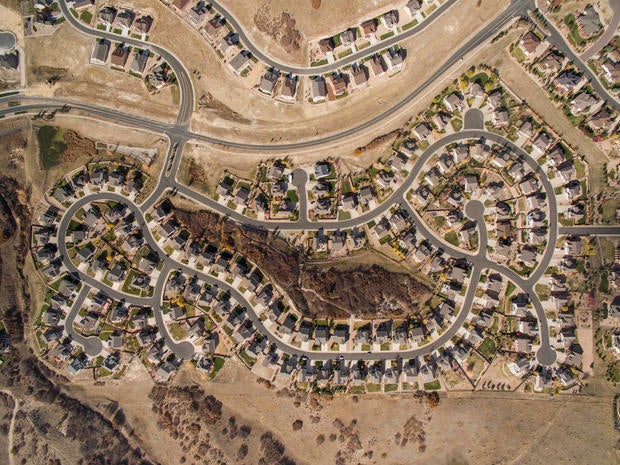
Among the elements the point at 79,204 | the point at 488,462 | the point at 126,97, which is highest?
the point at 126,97

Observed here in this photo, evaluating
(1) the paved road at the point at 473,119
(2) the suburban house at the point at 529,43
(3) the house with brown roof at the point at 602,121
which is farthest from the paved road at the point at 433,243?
(2) the suburban house at the point at 529,43

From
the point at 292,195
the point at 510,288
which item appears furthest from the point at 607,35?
the point at 292,195

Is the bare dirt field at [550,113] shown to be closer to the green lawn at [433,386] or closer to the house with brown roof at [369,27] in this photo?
the house with brown roof at [369,27]

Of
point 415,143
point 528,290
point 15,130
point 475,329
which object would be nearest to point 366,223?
point 415,143

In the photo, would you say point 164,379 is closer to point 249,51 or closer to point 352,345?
point 352,345

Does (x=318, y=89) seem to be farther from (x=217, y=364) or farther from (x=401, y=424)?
(x=401, y=424)

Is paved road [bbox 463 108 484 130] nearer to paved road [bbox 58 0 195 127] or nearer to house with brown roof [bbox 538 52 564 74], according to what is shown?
house with brown roof [bbox 538 52 564 74]

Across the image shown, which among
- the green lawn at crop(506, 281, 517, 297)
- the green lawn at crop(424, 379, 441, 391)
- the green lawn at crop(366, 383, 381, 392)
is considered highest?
the green lawn at crop(506, 281, 517, 297)

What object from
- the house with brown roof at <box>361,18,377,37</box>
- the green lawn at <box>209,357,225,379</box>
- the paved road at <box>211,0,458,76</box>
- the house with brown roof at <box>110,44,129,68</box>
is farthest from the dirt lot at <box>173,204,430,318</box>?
the house with brown roof at <box>361,18,377,37</box>
